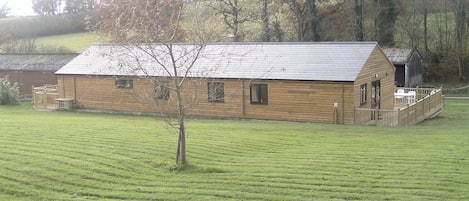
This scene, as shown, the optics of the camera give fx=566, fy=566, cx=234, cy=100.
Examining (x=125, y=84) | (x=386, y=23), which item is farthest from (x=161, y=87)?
(x=386, y=23)

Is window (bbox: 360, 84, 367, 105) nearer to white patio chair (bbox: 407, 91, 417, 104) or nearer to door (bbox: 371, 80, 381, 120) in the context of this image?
door (bbox: 371, 80, 381, 120)

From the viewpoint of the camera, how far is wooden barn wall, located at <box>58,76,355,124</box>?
982 inches

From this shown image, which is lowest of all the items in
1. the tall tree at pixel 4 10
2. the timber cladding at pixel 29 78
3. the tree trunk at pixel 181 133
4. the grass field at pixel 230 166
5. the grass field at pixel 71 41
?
the grass field at pixel 230 166

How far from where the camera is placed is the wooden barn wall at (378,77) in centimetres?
2534

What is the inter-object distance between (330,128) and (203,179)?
1171cm

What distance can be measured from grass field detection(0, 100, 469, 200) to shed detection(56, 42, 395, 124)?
652 centimetres

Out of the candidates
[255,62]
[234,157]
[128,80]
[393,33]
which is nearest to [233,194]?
[234,157]

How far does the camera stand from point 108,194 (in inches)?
406

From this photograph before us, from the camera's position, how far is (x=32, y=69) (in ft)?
137

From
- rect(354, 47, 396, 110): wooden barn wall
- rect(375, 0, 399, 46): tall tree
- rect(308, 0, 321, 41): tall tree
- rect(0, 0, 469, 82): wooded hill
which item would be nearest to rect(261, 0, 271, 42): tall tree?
rect(0, 0, 469, 82): wooded hill

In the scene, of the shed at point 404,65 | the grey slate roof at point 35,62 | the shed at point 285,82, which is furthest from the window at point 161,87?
the shed at point 404,65

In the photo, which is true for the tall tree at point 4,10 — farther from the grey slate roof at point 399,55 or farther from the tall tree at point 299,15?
the grey slate roof at point 399,55

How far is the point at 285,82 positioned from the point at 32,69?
76.4 feet

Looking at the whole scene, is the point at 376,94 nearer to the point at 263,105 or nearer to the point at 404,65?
the point at 263,105
